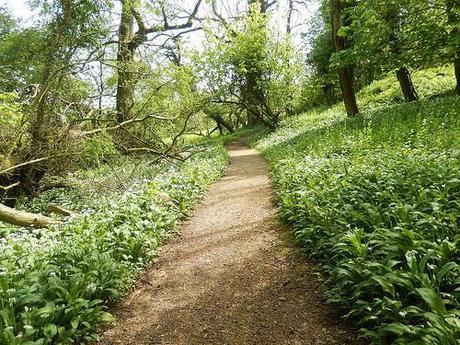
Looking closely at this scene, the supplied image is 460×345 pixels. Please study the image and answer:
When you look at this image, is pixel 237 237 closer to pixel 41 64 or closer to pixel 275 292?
pixel 275 292

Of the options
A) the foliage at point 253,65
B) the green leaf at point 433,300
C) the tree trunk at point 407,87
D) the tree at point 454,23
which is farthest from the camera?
the foliage at point 253,65

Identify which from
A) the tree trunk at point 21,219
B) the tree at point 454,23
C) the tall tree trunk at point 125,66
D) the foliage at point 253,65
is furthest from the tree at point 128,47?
the tree at point 454,23

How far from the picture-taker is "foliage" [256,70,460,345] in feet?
9.68

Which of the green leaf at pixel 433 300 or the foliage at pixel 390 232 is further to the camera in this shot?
the foliage at pixel 390 232

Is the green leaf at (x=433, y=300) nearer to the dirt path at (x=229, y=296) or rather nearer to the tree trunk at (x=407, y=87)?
the dirt path at (x=229, y=296)

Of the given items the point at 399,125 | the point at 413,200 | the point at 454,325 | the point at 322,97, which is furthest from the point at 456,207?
the point at 322,97

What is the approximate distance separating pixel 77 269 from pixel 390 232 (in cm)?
371

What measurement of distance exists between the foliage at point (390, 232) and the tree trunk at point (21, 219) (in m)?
5.15

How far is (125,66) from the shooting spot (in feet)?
41.1

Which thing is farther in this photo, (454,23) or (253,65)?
(253,65)

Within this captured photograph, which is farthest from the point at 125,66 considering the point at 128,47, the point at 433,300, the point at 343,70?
the point at 433,300

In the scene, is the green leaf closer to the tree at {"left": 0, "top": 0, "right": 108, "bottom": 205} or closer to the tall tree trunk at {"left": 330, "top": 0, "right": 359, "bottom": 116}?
the tree at {"left": 0, "top": 0, "right": 108, "bottom": 205}

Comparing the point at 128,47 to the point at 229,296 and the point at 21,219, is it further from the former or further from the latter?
the point at 229,296

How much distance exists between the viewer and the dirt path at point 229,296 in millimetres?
3664
